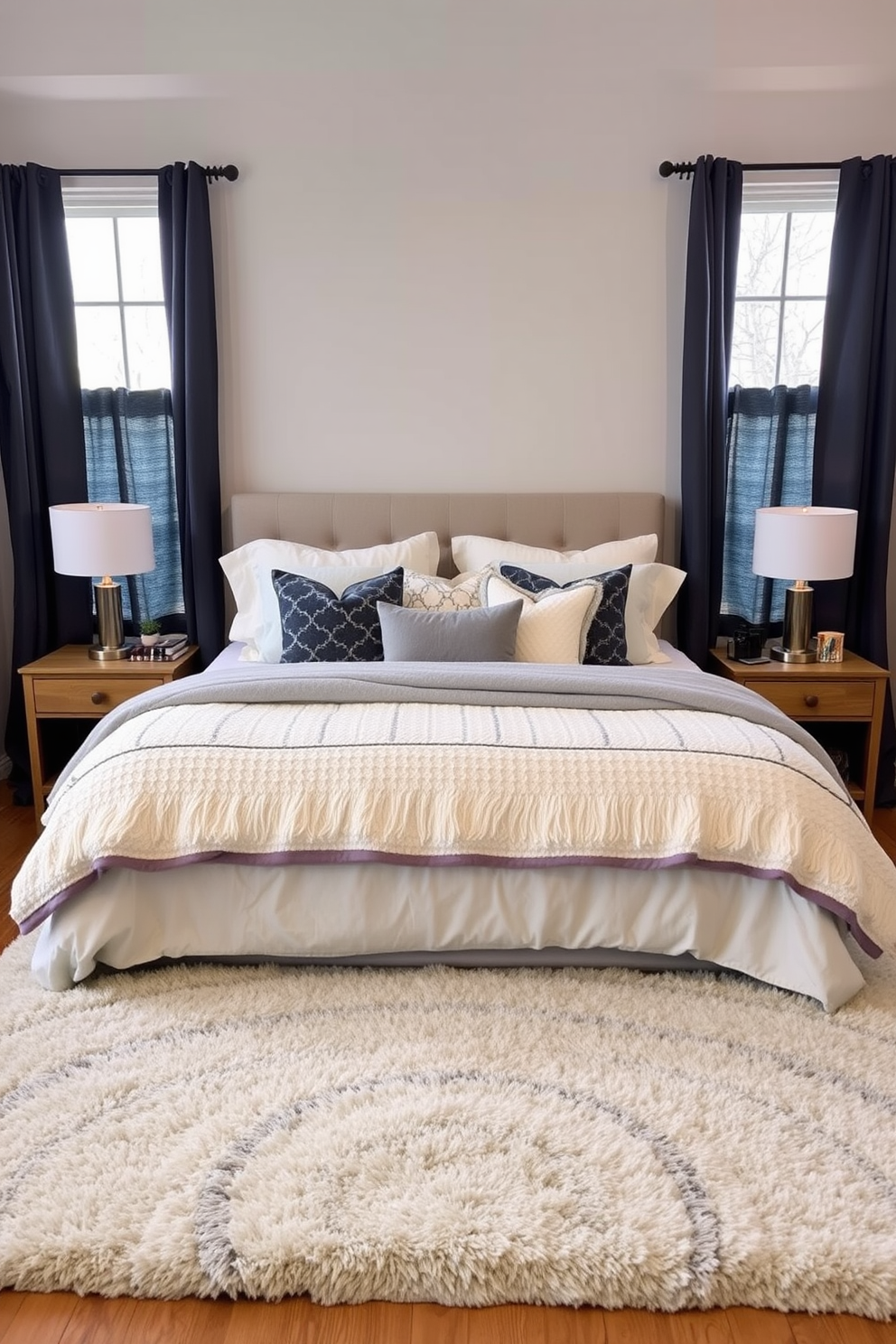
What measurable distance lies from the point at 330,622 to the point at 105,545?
0.92 meters

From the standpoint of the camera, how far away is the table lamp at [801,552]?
12.2ft

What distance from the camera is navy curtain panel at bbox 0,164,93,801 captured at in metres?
3.91

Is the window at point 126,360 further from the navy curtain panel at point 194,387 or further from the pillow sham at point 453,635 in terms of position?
the pillow sham at point 453,635

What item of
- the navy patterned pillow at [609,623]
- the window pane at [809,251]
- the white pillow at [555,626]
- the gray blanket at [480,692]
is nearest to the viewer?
the gray blanket at [480,692]

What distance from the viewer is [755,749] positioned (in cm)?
258

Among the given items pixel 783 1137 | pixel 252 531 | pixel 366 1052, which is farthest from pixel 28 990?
pixel 252 531

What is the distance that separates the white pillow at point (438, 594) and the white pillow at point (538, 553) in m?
0.31

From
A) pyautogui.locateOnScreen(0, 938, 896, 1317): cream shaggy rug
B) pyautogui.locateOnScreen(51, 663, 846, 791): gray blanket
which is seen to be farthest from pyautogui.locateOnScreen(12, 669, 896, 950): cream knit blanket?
pyautogui.locateOnScreen(0, 938, 896, 1317): cream shaggy rug

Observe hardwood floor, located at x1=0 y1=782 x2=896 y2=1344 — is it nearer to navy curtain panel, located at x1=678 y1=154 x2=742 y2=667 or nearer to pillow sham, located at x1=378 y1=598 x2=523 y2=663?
pillow sham, located at x1=378 y1=598 x2=523 y2=663

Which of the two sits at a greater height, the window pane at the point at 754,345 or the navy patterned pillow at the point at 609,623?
the window pane at the point at 754,345

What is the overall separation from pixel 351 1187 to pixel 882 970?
1.48 m

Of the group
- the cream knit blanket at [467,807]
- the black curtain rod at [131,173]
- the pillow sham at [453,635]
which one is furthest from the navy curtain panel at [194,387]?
the cream knit blanket at [467,807]

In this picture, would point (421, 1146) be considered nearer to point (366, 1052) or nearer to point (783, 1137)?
point (366, 1052)

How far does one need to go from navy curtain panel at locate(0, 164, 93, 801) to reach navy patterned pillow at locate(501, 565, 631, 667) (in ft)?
6.00
